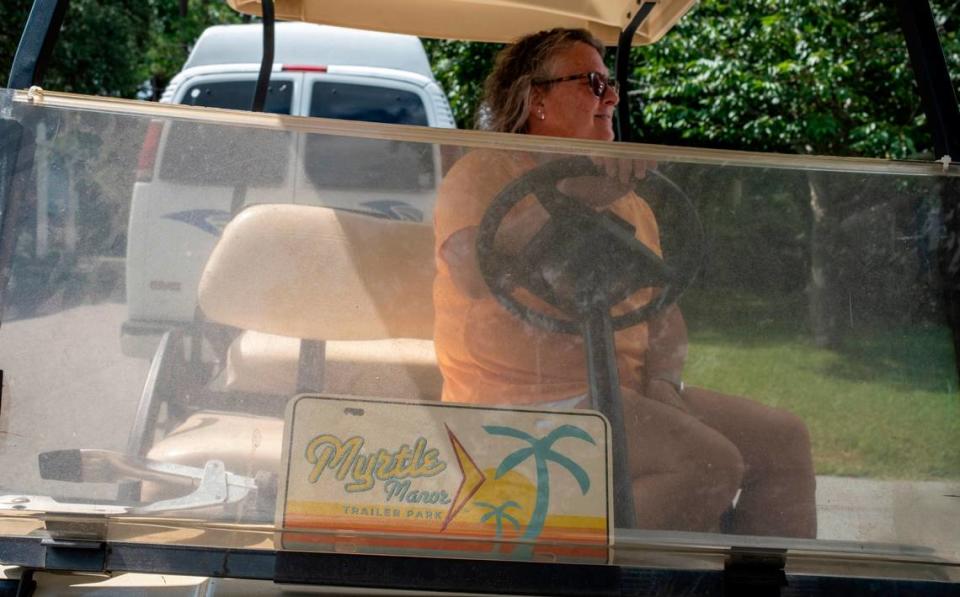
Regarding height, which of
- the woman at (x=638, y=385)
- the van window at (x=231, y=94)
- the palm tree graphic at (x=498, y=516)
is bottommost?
the palm tree graphic at (x=498, y=516)

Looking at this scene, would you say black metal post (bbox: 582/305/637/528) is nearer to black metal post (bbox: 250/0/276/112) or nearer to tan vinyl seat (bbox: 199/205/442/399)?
tan vinyl seat (bbox: 199/205/442/399)

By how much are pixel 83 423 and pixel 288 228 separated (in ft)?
1.28

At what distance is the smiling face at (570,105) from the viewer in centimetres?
255

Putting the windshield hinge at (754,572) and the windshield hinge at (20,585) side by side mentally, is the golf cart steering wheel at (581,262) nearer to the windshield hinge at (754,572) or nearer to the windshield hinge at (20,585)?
the windshield hinge at (754,572)

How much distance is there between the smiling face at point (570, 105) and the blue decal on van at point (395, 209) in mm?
977

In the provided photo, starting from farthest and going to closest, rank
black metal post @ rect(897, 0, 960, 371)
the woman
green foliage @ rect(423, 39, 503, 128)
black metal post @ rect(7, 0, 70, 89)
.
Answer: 1. green foliage @ rect(423, 39, 503, 128)
2. black metal post @ rect(897, 0, 960, 371)
3. black metal post @ rect(7, 0, 70, 89)
4. the woman

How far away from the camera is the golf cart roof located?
9.96 ft

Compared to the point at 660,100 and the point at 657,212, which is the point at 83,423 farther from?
the point at 660,100

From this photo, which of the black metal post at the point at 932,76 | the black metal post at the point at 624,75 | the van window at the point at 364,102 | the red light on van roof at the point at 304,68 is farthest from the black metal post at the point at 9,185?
the red light on van roof at the point at 304,68

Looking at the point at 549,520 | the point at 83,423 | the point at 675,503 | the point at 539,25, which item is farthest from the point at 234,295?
the point at 539,25

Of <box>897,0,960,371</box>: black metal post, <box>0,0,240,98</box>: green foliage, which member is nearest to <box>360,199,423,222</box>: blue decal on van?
<box>897,0,960,371</box>: black metal post

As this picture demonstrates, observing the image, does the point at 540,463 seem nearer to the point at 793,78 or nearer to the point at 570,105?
the point at 570,105

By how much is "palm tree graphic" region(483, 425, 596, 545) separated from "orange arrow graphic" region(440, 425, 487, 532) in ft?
0.09

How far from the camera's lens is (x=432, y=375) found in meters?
1.58
